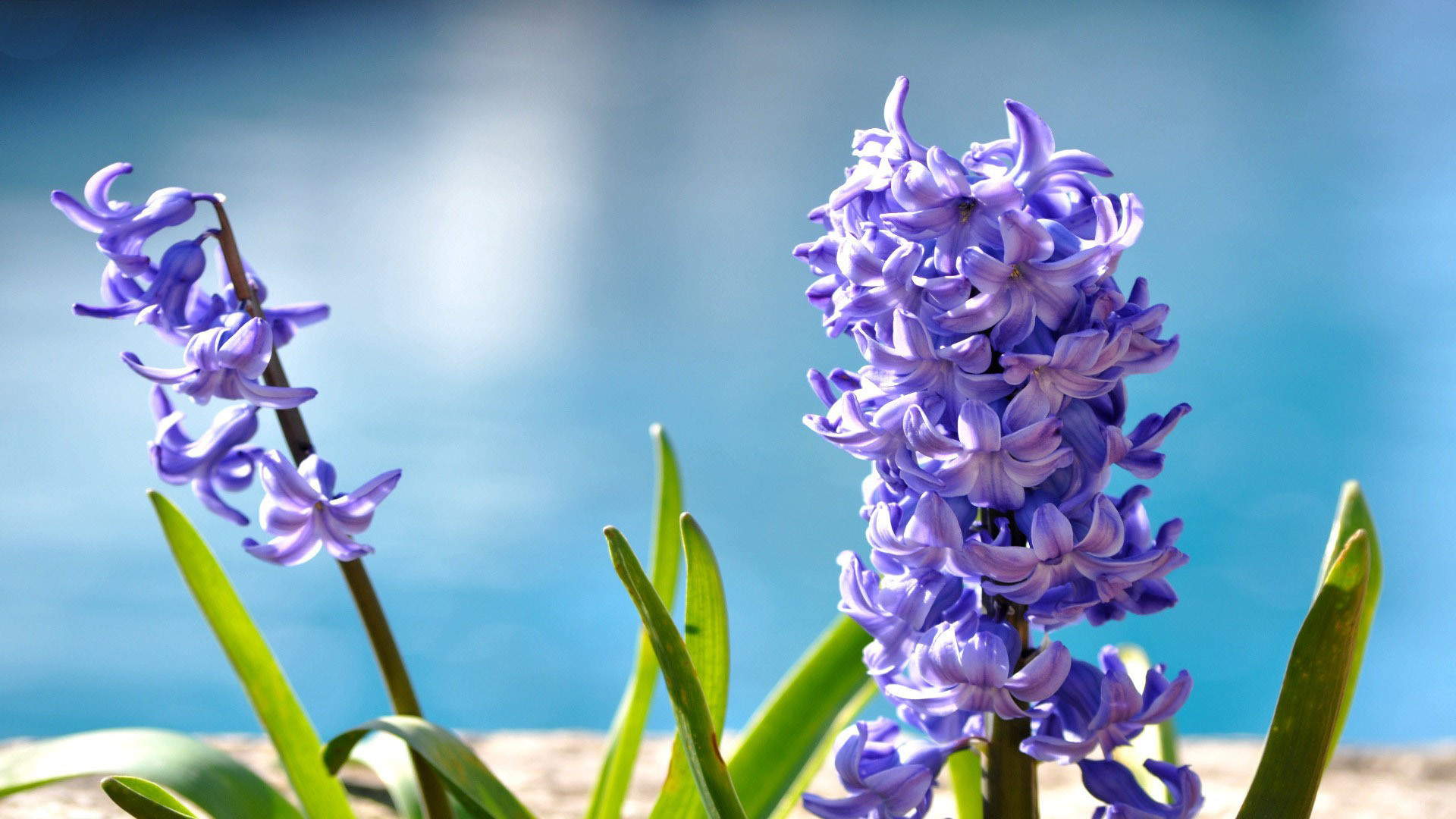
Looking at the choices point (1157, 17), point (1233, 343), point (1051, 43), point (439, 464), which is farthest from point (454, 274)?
point (1157, 17)

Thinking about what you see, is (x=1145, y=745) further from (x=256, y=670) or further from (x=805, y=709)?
(x=256, y=670)

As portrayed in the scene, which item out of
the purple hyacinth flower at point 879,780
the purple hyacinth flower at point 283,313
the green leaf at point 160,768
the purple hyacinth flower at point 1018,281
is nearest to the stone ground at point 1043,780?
the green leaf at point 160,768

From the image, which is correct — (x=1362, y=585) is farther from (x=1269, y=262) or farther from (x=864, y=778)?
(x=1269, y=262)

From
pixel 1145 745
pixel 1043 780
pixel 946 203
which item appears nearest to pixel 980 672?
pixel 946 203

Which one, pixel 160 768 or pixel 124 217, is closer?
pixel 124 217

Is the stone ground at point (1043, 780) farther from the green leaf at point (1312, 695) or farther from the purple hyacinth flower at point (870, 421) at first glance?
the purple hyacinth flower at point (870, 421)
